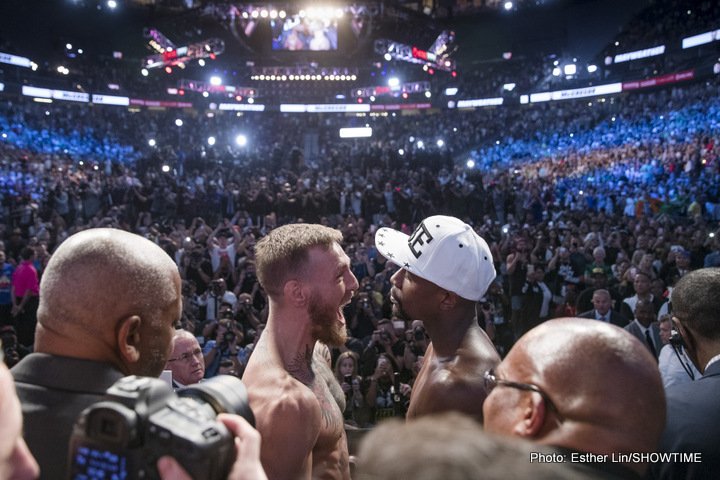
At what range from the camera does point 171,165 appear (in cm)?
2109

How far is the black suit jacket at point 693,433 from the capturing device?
1.90 m

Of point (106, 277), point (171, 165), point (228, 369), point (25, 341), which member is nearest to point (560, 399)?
point (106, 277)

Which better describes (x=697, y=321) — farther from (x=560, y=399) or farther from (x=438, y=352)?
(x=560, y=399)

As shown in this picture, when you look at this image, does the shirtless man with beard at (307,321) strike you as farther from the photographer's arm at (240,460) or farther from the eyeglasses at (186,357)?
the eyeglasses at (186,357)

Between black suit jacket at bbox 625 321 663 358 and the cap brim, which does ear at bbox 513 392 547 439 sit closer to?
the cap brim

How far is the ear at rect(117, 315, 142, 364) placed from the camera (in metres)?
1.26

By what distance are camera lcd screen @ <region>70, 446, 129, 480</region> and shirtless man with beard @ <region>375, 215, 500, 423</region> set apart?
1.65 metres

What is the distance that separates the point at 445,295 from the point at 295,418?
949 millimetres

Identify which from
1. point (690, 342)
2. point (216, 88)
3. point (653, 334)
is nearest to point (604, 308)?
point (653, 334)

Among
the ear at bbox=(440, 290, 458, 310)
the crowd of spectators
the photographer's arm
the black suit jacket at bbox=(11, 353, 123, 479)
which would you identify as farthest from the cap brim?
the crowd of spectators

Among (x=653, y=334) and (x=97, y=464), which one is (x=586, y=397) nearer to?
(x=97, y=464)

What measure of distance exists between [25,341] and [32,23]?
3264 centimetres

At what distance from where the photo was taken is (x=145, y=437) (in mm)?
811

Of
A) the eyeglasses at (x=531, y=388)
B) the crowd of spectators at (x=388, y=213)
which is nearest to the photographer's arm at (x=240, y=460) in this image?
the eyeglasses at (x=531, y=388)
